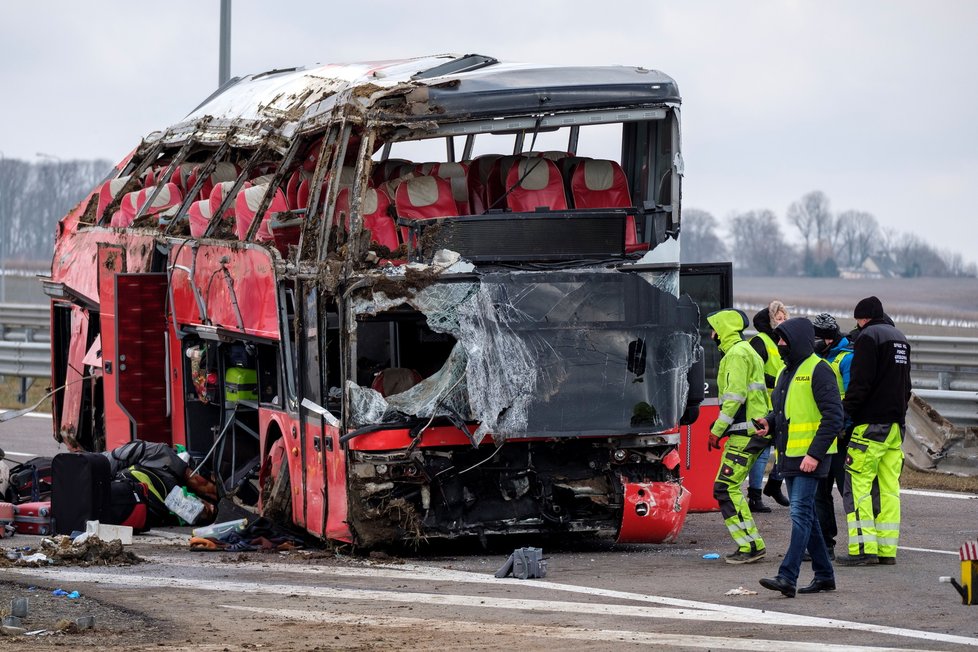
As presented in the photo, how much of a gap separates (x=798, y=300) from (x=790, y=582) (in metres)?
41.9

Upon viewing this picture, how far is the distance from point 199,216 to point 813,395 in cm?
570

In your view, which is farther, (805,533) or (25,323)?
(25,323)

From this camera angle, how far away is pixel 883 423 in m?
10.4

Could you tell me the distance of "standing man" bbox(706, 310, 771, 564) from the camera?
34.1ft

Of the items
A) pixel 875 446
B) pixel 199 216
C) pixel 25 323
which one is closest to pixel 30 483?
pixel 199 216

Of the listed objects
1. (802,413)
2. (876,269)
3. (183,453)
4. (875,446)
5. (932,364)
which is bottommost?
(183,453)

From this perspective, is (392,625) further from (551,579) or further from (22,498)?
(22,498)

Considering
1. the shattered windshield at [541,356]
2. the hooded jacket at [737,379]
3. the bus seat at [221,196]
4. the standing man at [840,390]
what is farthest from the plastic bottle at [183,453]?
the standing man at [840,390]

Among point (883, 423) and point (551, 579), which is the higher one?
point (883, 423)

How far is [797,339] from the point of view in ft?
30.9

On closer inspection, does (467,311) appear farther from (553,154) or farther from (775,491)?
(775,491)

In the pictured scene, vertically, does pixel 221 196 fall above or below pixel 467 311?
above

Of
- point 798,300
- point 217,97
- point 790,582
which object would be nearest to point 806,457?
point 790,582

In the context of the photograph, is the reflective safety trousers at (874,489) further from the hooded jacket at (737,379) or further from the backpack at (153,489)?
the backpack at (153,489)
